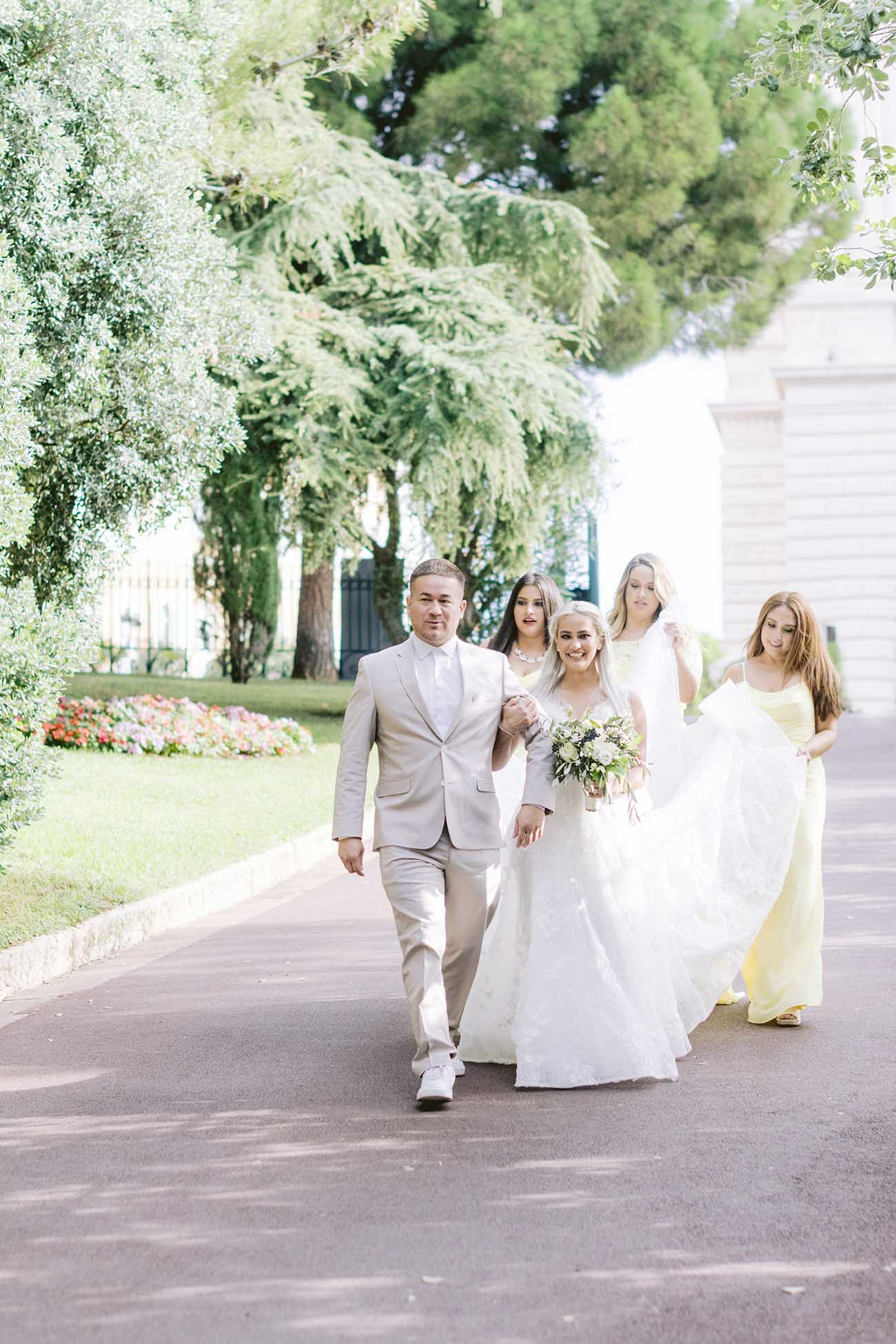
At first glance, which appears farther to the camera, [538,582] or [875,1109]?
[538,582]

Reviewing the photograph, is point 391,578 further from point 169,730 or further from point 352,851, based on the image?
point 352,851

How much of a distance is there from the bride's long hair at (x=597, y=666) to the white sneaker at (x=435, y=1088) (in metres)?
1.70

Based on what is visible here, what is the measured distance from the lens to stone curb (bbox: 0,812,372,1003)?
8320mm

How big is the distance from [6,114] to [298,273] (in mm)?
14507

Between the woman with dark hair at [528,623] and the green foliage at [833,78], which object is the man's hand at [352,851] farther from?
the green foliage at [833,78]

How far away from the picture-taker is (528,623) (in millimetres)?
8117

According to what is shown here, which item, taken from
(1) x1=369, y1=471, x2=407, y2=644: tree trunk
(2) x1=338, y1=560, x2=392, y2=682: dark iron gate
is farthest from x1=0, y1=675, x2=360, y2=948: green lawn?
(2) x1=338, y1=560, x2=392, y2=682: dark iron gate

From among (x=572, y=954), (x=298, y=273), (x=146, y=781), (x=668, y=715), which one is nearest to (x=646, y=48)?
(x=298, y=273)

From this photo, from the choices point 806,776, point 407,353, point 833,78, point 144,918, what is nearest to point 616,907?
point 806,776

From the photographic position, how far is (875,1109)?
18.8 ft

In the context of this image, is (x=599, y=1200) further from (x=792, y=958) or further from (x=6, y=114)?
(x=6, y=114)

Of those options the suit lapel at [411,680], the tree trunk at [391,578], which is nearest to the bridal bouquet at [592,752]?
the suit lapel at [411,680]

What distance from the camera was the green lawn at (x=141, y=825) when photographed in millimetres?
9828

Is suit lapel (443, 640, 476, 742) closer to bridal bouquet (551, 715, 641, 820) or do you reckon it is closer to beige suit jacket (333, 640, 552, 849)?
beige suit jacket (333, 640, 552, 849)
